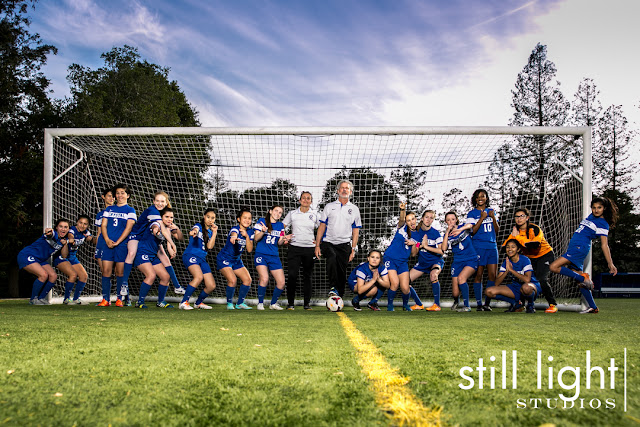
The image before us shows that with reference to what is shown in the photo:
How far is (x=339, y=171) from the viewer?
34.9 feet

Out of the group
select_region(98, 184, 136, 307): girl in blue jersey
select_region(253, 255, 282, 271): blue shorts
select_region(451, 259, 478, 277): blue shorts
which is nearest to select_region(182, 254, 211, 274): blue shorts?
select_region(253, 255, 282, 271): blue shorts

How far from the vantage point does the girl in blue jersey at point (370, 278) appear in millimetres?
7785

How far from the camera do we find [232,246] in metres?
8.02

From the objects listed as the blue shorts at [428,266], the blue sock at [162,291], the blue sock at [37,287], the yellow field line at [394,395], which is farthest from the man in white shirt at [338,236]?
the blue sock at [37,287]

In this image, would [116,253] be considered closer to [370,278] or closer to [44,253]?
[44,253]

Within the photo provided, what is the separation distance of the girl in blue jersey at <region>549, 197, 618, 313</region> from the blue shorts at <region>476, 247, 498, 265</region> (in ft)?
3.06

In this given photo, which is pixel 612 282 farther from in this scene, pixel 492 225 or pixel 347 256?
pixel 347 256

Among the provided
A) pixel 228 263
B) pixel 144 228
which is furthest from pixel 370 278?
pixel 144 228

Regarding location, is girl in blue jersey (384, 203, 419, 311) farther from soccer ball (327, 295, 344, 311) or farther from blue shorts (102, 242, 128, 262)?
blue shorts (102, 242, 128, 262)

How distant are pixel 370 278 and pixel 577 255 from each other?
335cm

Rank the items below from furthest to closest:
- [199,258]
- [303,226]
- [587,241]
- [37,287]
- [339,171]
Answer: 1. [339,171]
2. [37,287]
3. [303,226]
4. [199,258]
5. [587,241]

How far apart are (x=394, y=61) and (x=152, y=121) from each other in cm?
1977

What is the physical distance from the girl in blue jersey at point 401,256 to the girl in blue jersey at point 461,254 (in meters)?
0.61

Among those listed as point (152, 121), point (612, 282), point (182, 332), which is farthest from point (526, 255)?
point (152, 121)
